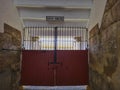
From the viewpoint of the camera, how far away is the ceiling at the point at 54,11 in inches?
207

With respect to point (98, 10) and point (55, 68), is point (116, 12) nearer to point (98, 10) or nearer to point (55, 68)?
point (98, 10)

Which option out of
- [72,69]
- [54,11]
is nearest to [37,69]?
[72,69]

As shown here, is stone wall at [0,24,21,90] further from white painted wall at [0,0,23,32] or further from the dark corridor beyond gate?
the dark corridor beyond gate

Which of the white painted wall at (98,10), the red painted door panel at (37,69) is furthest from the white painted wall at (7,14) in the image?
the white painted wall at (98,10)

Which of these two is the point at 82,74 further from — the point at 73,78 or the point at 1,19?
the point at 1,19

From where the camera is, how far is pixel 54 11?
18.9 feet

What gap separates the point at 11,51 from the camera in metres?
4.64

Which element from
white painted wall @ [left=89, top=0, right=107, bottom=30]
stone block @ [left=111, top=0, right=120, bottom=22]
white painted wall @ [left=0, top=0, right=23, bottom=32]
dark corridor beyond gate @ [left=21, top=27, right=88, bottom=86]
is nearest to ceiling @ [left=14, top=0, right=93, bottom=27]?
white painted wall @ [left=0, top=0, right=23, bottom=32]

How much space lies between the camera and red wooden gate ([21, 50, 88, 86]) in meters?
5.86

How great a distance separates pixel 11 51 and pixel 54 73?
167cm

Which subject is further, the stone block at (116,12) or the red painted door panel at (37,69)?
the red painted door panel at (37,69)

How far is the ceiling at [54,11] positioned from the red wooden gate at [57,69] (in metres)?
0.98

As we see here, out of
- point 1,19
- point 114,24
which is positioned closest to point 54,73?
point 1,19

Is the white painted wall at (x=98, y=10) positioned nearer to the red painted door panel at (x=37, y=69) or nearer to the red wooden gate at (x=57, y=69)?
the red wooden gate at (x=57, y=69)
